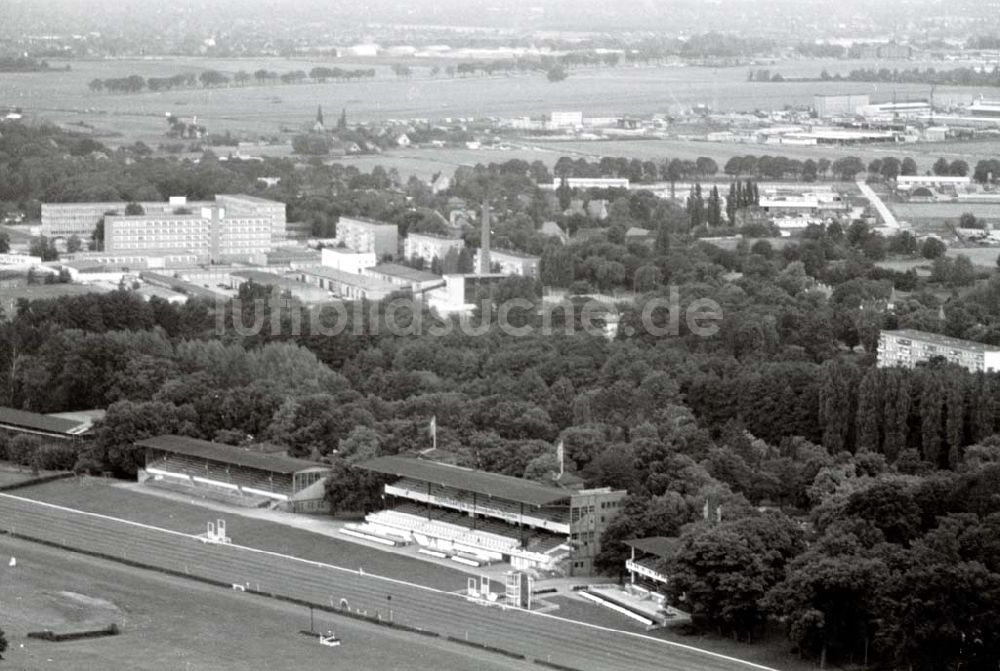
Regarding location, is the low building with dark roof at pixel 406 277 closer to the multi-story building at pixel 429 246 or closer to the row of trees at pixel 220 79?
the multi-story building at pixel 429 246

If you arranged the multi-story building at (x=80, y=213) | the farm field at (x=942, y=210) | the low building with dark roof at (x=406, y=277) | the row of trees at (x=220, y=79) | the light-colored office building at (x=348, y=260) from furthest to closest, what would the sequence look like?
the row of trees at (x=220, y=79), the farm field at (x=942, y=210), the multi-story building at (x=80, y=213), the light-colored office building at (x=348, y=260), the low building with dark roof at (x=406, y=277)

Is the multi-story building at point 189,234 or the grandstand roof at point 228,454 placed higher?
the grandstand roof at point 228,454

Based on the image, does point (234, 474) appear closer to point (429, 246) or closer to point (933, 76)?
point (429, 246)

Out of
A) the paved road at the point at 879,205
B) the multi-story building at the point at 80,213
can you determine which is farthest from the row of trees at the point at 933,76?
the multi-story building at the point at 80,213

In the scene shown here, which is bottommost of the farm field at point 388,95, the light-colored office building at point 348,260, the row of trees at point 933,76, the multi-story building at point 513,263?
the farm field at point 388,95

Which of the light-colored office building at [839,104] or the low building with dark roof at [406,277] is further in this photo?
the light-colored office building at [839,104]

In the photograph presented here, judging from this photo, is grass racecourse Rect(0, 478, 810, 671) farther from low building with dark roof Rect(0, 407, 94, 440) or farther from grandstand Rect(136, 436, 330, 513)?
low building with dark roof Rect(0, 407, 94, 440)

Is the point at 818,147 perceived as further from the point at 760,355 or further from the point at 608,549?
the point at 608,549
